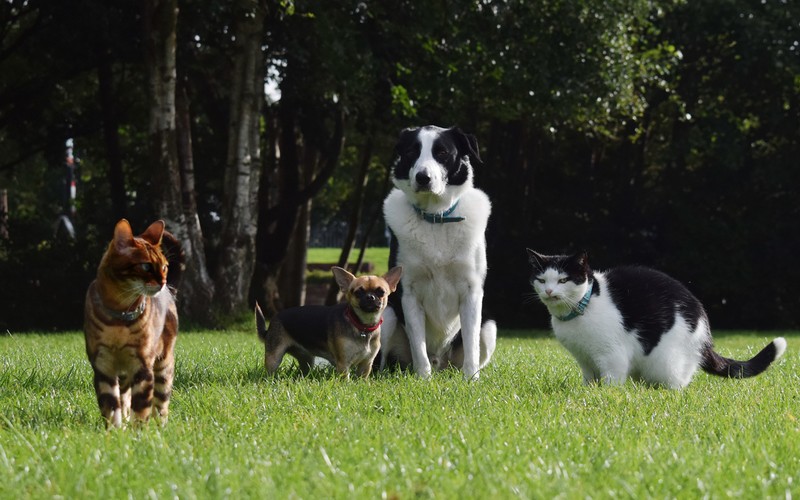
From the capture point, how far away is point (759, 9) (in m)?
22.0

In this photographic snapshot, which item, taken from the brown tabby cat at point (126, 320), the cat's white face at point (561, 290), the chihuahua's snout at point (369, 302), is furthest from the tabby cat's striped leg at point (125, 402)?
the cat's white face at point (561, 290)

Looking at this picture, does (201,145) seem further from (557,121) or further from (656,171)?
(656,171)

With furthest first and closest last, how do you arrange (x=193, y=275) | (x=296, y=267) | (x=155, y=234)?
(x=296, y=267) < (x=193, y=275) < (x=155, y=234)

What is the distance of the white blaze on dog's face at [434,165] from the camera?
24.1 feet

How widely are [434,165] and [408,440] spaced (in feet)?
9.94

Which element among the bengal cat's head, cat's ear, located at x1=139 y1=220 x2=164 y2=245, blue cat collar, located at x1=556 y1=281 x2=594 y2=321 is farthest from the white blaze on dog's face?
the bengal cat's head

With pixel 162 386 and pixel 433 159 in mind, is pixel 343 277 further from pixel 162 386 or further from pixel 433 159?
pixel 162 386

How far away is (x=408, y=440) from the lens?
4.82m

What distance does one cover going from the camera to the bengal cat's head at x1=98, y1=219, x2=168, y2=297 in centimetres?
498

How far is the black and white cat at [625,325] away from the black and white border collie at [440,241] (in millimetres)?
652

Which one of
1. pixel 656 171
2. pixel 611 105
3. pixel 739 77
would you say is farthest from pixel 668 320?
pixel 656 171

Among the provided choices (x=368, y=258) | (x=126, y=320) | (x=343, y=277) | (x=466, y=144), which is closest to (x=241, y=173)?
(x=343, y=277)

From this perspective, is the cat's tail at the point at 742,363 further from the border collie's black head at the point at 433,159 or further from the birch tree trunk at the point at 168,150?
the birch tree trunk at the point at 168,150

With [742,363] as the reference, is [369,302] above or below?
above
